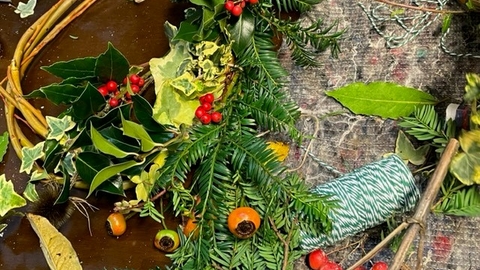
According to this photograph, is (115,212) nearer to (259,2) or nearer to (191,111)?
(191,111)

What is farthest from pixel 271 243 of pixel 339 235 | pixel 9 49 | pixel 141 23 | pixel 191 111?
pixel 9 49

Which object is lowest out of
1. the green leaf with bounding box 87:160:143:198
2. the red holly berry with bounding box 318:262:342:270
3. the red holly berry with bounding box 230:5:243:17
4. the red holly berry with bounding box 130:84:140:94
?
the red holly berry with bounding box 318:262:342:270

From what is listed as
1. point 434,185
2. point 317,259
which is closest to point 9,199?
point 317,259

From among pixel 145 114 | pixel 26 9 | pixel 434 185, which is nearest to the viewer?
pixel 434 185

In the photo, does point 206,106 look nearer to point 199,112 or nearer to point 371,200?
point 199,112

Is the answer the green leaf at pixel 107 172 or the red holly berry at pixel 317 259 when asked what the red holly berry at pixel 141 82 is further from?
the red holly berry at pixel 317 259

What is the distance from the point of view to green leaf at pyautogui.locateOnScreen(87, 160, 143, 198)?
657 millimetres

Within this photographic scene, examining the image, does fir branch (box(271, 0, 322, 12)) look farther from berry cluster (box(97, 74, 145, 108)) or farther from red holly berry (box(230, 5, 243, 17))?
berry cluster (box(97, 74, 145, 108))

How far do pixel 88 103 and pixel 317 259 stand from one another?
298 mm

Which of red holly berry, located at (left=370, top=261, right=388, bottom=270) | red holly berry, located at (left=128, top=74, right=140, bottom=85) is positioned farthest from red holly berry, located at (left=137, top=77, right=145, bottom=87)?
red holly berry, located at (left=370, top=261, right=388, bottom=270)

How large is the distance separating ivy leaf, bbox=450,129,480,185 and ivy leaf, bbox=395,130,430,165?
0.07m

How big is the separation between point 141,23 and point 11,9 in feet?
0.62

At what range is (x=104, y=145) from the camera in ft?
2.13

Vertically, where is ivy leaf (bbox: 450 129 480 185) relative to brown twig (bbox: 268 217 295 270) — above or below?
above
